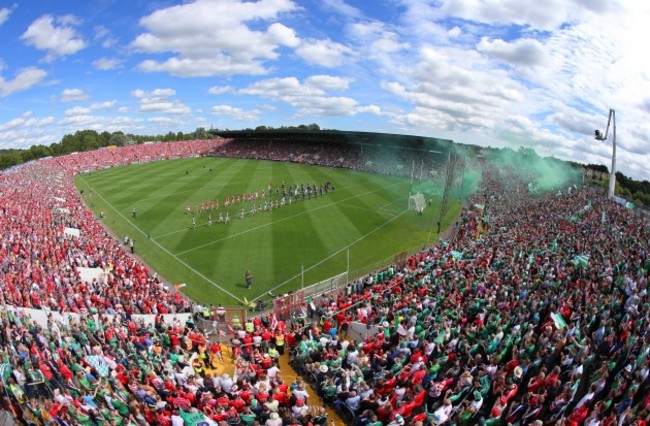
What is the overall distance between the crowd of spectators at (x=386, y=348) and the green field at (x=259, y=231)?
453 cm


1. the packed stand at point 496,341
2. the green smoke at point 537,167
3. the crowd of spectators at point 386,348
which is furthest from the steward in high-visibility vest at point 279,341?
the green smoke at point 537,167

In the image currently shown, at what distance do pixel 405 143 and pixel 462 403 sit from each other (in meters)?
58.7

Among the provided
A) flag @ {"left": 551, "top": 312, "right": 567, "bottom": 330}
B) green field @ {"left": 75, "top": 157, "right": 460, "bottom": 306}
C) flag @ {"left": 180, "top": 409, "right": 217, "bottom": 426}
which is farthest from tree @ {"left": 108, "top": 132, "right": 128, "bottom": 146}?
flag @ {"left": 551, "top": 312, "right": 567, "bottom": 330}

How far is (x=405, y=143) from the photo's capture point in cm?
6525

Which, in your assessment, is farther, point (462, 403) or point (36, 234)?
point (36, 234)

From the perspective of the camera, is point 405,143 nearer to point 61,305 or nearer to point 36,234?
point 36,234

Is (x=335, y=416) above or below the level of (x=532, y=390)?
below

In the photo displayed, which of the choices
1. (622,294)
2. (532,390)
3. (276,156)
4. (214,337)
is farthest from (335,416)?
(276,156)

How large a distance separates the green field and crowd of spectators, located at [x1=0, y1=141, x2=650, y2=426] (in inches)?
178

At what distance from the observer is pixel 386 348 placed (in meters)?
12.2

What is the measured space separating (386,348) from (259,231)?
69.7ft

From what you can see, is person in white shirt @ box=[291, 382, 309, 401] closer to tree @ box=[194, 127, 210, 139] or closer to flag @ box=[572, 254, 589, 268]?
flag @ box=[572, 254, 589, 268]

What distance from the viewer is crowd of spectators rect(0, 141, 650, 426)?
919cm

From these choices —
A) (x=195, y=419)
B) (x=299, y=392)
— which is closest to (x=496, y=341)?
(x=299, y=392)
